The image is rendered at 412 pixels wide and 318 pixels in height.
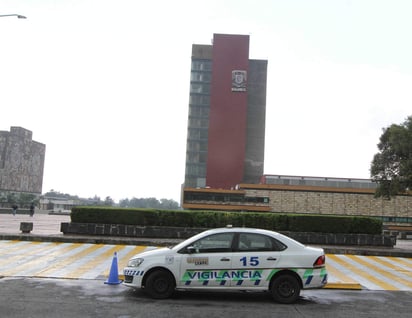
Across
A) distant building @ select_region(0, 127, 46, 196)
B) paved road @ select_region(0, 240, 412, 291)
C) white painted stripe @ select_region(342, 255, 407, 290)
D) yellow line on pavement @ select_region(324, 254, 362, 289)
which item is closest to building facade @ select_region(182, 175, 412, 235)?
paved road @ select_region(0, 240, 412, 291)

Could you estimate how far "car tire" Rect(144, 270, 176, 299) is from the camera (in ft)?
30.5

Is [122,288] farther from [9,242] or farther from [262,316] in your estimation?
[9,242]

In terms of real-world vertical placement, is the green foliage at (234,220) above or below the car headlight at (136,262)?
above

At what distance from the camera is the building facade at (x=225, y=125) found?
88406mm

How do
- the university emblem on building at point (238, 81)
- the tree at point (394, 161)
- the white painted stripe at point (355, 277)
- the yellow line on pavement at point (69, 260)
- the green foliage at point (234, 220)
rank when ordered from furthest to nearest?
1. the university emblem on building at point (238, 81)
2. the tree at point (394, 161)
3. the green foliage at point (234, 220)
4. the yellow line on pavement at point (69, 260)
5. the white painted stripe at point (355, 277)

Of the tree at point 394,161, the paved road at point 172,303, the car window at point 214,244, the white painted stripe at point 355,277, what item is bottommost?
the paved road at point 172,303

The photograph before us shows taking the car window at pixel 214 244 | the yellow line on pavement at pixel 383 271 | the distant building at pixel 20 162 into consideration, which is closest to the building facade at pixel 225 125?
the yellow line on pavement at pixel 383 271

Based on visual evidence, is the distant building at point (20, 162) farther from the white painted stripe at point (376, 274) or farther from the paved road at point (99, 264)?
the white painted stripe at point (376, 274)

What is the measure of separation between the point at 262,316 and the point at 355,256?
1216 centimetres

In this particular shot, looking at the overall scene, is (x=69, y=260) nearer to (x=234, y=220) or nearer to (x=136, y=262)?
(x=136, y=262)

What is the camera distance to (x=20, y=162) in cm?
15250

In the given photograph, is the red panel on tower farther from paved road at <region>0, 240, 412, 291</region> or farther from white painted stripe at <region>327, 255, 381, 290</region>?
white painted stripe at <region>327, 255, 381, 290</region>

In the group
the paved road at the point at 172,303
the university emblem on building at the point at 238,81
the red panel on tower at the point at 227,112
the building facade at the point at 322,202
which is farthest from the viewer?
the university emblem on building at the point at 238,81

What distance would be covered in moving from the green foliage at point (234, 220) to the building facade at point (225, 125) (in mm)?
64992
